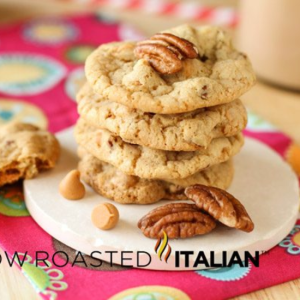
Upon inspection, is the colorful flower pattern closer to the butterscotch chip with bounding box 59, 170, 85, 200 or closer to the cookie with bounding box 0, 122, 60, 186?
the cookie with bounding box 0, 122, 60, 186

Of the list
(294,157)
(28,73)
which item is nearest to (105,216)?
(294,157)

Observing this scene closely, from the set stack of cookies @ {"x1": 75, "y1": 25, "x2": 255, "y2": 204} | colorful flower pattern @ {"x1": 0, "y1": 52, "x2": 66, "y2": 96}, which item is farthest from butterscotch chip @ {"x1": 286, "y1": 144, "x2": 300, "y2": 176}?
colorful flower pattern @ {"x1": 0, "y1": 52, "x2": 66, "y2": 96}

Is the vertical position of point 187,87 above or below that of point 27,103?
above

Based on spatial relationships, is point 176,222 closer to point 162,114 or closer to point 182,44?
point 162,114

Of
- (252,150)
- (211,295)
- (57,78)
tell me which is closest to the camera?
(211,295)

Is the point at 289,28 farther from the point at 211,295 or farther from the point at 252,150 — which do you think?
the point at 211,295

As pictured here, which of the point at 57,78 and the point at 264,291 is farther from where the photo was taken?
the point at 57,78

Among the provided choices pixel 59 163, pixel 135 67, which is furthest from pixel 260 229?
pixel 59 163
